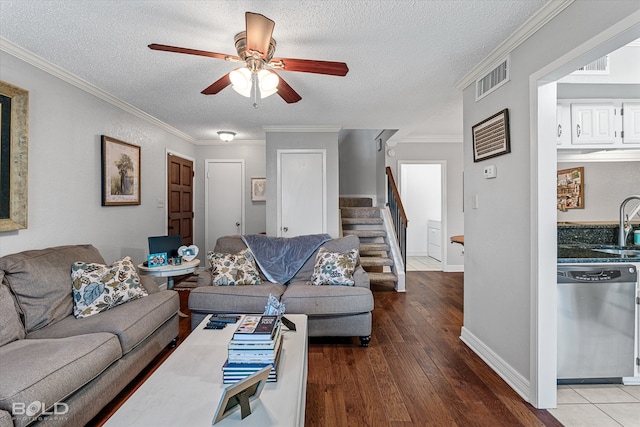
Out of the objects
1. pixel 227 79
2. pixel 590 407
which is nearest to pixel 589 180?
pixel 590 407

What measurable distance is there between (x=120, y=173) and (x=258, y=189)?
8.00ft

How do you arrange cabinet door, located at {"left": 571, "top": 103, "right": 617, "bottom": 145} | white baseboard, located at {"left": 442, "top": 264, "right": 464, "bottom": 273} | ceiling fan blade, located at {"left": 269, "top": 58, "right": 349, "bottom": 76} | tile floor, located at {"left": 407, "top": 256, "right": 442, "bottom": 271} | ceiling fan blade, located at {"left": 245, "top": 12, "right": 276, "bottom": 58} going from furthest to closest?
tile floor, located at {"left": 407, "top": 256, "right": 442, "bottom": 271}
white baseboard, located at {"left": 442, "top": 264, "right": 464, "bottom": 273}
cabinet door, located at {"left": 571, "top": 103, "right": 617, "bottom": 145}
ceiling fan blade, located at {"left": 269, "top": 58, "right": 349, "bottom": 76}
ceiling fan blade, located at {"left": 245, "top": 12, "right": 276, "bottom": 58}

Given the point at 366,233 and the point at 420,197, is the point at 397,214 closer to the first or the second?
the point at 366,233

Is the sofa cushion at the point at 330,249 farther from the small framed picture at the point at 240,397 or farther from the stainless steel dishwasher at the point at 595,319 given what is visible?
the small framed picture at the point at 240,397

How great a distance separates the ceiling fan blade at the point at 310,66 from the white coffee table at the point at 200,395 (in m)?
1.70

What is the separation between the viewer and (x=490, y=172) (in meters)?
2.39

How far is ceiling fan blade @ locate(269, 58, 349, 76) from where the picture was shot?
1.90 metres

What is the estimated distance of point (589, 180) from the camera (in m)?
2.89

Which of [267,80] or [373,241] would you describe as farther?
[373,241]

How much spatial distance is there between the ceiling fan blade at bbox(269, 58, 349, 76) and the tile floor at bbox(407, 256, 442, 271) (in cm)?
500

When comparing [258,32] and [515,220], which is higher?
[258,32]

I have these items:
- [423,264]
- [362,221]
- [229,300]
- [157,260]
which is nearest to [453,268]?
[423,264]

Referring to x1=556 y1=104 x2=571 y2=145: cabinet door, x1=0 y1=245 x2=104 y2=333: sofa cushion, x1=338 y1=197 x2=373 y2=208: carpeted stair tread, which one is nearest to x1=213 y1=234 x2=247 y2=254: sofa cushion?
x1=0 y1=245 x2=104 y2=333: sofa cushion

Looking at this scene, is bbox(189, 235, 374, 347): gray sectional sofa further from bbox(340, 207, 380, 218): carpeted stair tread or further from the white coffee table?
bbox(340, 207, 380, 218): carpeted stair tread
